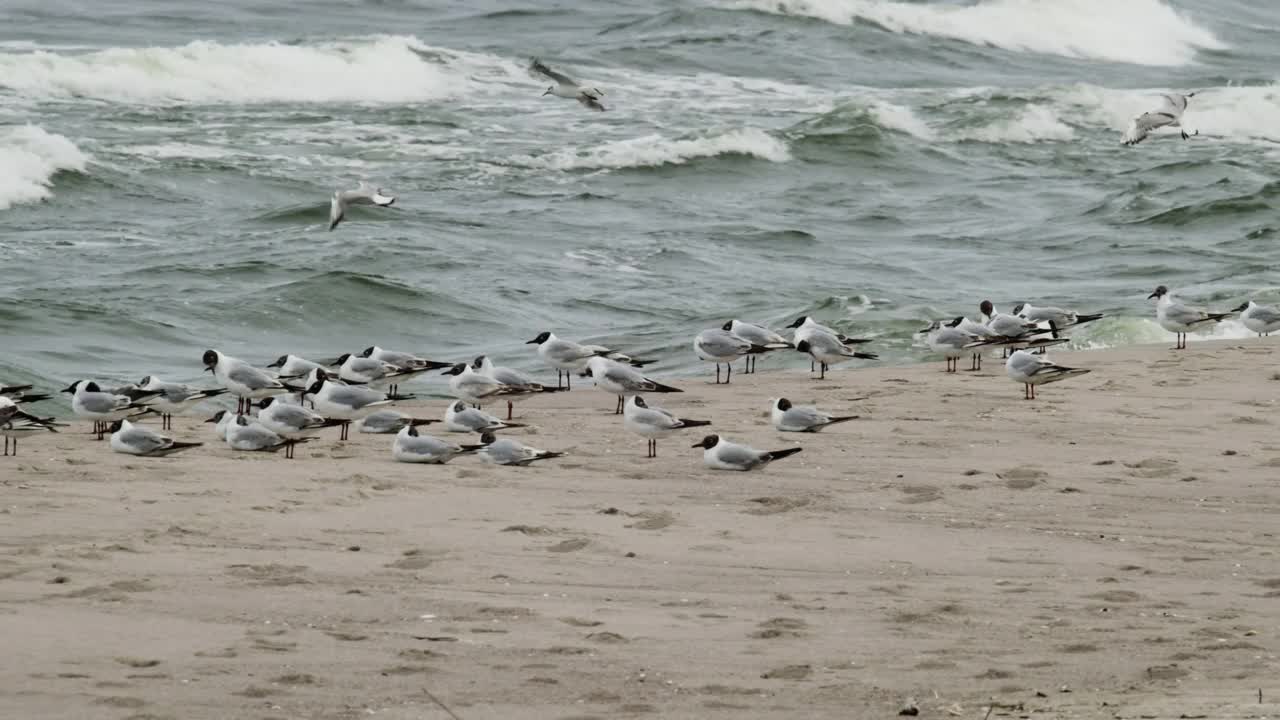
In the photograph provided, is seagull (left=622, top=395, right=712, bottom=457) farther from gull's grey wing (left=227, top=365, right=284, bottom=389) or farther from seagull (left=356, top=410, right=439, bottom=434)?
gull's grey wing (left=227, top=365, right=284, bottom=389)

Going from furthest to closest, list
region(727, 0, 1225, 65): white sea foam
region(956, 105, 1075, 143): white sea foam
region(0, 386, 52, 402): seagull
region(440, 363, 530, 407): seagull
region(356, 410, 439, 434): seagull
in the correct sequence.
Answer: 1. region(727, 0, 1225, 65): white sea foam
2. region(956, 105, 1075, 143): white sea foam
3. region(440, 363, 530, 407): seagull
4. region(0, 386, 52, 402): seagull
5. region(356, 410, 439, 434): seagull

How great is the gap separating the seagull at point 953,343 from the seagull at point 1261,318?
8.07 feet

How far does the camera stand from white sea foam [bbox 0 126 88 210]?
24438 mm

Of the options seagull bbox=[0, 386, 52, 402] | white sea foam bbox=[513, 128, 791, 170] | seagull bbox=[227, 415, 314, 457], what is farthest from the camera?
white sea foam bbox=[513, 128, 791, 170]

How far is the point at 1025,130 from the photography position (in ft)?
108

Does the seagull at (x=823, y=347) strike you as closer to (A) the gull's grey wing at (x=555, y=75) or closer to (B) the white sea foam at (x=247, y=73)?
(A) the gull's grey wing at (x=555, y=75)

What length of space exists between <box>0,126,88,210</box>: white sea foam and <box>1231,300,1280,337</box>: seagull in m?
15.7

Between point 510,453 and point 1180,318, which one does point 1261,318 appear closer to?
point 1180,318

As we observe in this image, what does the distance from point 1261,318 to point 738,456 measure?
6643 mm

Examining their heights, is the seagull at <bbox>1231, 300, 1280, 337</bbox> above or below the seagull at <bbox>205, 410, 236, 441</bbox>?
above

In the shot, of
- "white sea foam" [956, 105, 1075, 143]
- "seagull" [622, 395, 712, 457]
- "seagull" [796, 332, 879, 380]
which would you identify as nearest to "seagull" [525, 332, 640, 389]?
"seagull" [796, 332, 879, 380]

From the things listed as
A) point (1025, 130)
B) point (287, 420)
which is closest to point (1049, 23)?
point (1025, 130)

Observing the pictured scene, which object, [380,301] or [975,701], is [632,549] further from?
[380,301]

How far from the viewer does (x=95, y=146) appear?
27672mm
